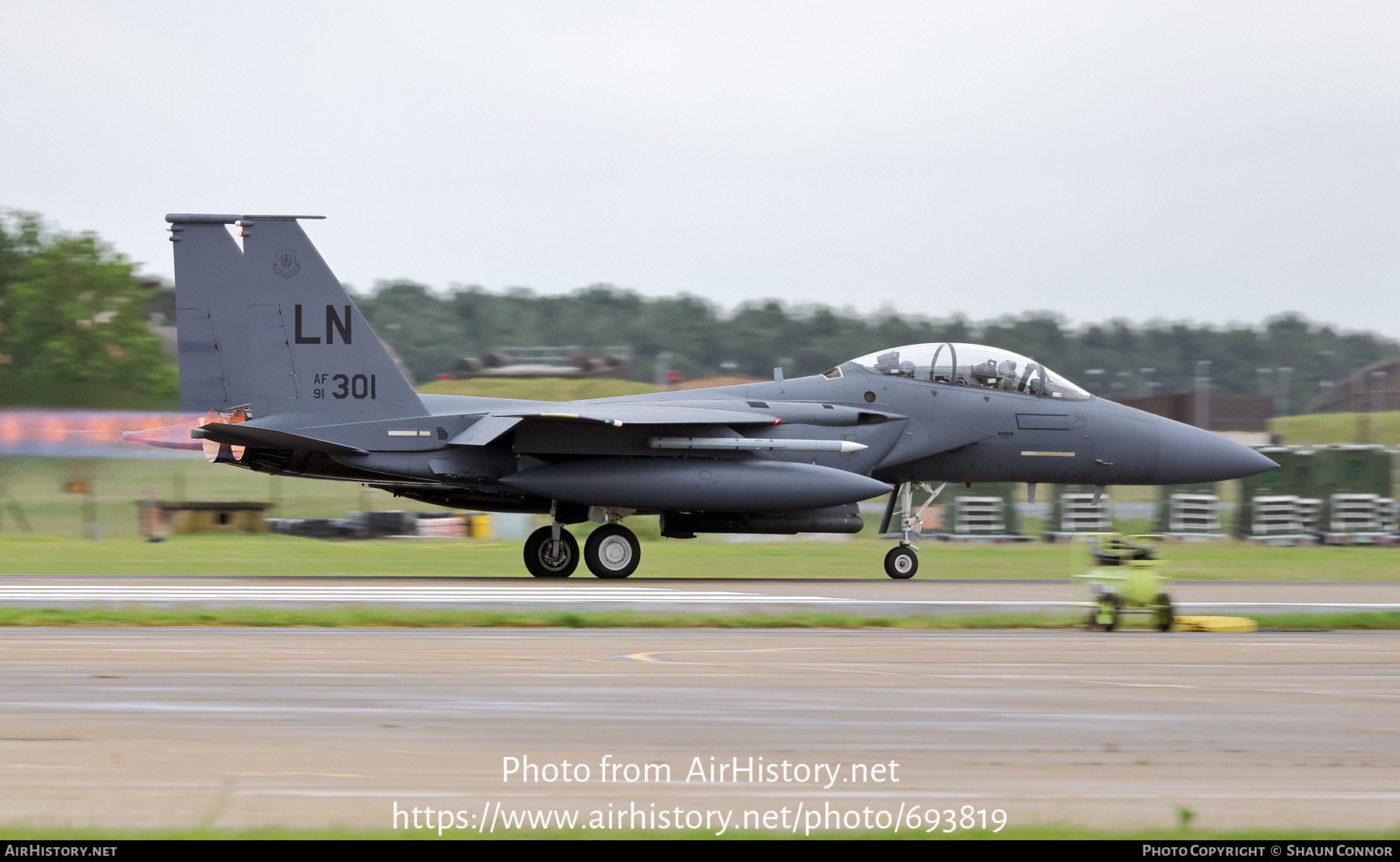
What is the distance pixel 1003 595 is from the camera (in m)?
16.6

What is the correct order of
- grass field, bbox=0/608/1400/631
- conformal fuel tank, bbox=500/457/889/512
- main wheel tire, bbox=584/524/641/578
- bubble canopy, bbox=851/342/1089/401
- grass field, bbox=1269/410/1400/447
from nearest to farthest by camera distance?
grass field, bbox=0/608/1400/631, conformal fuel tank, bbox=500/457/889/512, main wheel tire, bbox=584/524/641/578, bubble canopy, bbox=851/342/1089/401, grass field, bbox=1269/410/1400/447

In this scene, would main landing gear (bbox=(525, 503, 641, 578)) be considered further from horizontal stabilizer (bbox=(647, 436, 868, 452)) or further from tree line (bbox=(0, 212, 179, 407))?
tree line (bbox=(0, 212, 179, 407))

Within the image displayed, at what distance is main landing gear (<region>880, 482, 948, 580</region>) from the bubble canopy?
170cm

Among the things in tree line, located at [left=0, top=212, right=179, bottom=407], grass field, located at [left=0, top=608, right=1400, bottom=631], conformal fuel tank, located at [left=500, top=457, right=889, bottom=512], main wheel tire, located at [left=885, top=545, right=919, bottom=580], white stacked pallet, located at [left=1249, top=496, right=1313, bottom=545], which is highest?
tree line, located at [left=0, top=212, right=179, bottom=407]

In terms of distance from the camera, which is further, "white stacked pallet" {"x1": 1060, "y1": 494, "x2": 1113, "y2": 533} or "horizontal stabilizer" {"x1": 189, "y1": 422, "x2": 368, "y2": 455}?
"white stacked pallet" {"x1": 1060, "y1": 494, "x2": 1113, "y2": 533}

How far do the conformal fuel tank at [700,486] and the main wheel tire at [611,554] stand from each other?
830 millimetres

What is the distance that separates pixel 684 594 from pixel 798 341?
6745 cm

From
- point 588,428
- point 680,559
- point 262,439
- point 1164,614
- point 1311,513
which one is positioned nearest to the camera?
point 1164,614

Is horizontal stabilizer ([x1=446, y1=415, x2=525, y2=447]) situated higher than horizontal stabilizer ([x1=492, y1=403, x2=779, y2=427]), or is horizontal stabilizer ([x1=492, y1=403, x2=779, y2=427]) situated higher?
horizontal stabilizer ([x1=492, y1=403, x2=779, y2=427])

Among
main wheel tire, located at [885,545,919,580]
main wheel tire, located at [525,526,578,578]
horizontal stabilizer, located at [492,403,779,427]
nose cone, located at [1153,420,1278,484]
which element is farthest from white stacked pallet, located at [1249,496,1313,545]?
main wheel tire, located at [525,526,578,578]

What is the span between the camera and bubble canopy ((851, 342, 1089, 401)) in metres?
20.4

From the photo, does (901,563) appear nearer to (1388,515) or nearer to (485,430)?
(485,430)

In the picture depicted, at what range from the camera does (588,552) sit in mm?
19609

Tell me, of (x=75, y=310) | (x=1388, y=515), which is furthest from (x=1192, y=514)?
(x=75, y=310)
